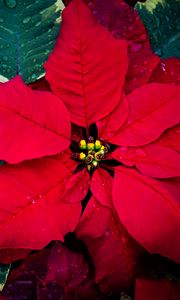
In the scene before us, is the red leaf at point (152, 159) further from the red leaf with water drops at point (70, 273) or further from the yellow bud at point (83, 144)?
the red leaf with water drops at point (70, 273)

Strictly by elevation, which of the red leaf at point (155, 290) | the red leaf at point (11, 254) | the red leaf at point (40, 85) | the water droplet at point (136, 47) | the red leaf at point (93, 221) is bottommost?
the red leaf at point (155, 290)

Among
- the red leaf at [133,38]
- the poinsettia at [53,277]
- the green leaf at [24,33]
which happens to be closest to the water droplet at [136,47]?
the red leaf at [133,38]

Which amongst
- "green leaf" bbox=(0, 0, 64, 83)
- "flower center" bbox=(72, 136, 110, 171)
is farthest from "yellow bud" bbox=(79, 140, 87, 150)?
"green leaf" bbox=(0, 0, 64, 83)

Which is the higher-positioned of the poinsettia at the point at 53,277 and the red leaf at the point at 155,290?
the poinsettia at the point at 53,277

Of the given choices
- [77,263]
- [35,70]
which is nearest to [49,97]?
[35,70]

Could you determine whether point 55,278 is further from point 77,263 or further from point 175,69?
point 175,69

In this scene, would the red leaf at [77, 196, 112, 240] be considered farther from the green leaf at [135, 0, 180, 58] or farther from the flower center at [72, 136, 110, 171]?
the green leaf at [135, 0, 180, 58]
